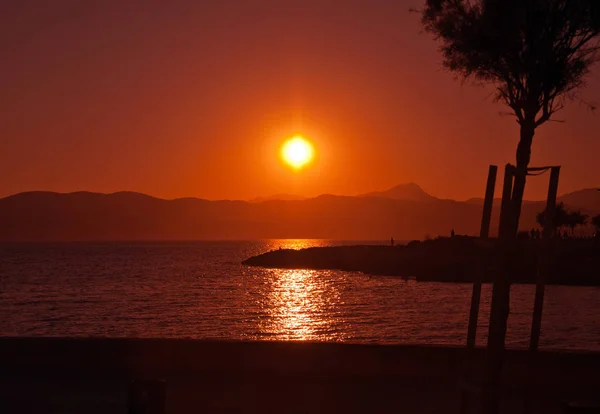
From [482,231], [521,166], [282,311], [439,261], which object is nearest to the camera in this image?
[521,166]

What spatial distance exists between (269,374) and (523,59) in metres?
6.62

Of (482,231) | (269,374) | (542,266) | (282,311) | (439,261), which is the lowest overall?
(282,311)

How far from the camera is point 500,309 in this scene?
7.89 m

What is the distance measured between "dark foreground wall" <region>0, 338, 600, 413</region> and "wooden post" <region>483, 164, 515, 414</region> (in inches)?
111

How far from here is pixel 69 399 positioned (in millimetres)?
10773

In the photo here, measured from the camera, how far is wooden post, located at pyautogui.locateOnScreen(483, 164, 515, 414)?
785cm

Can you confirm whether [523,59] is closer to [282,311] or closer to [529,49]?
[529,49]

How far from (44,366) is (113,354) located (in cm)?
118

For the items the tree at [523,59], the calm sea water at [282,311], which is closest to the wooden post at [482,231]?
the tree at [523,59]

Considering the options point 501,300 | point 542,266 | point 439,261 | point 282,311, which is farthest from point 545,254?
point 439,261

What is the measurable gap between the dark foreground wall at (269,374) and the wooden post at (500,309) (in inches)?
111

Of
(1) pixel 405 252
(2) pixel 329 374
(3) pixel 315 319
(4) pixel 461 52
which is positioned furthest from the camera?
(1) pixel 405 252

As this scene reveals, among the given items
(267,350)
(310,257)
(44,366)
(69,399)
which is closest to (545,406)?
(267,350)

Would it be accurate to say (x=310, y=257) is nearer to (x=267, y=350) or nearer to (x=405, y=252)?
(x=405, y=252)
